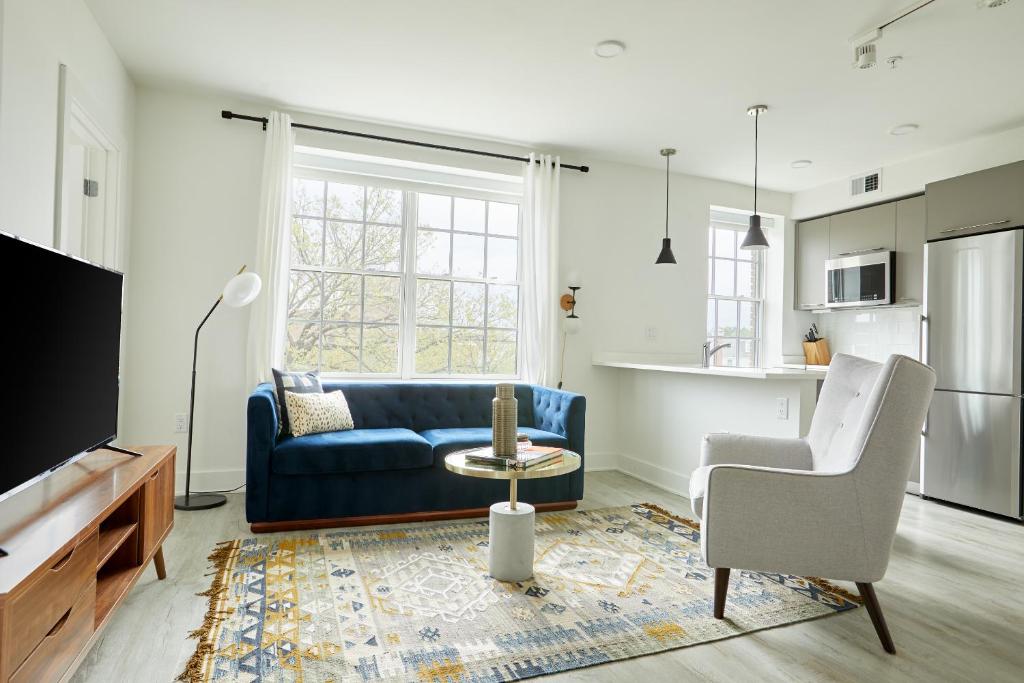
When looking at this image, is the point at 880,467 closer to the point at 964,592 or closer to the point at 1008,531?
the point at 964,592

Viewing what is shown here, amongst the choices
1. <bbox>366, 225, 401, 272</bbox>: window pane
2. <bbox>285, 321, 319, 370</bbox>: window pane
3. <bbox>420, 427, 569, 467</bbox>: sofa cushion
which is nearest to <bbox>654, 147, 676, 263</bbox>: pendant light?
<bbox>420, 427, 569, 467</bbox>: sofa cushion

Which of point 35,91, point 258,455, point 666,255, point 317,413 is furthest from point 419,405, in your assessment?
point 35,91

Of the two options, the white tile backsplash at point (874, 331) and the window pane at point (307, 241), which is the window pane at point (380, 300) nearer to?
the window pane at point (307, 241)

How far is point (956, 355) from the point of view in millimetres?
4137

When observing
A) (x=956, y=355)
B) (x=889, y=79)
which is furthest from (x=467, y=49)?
(x=956, y=355)

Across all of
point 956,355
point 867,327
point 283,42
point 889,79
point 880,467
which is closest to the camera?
point 880,467

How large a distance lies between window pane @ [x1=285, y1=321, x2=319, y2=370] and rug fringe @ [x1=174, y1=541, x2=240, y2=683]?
153 centimetres

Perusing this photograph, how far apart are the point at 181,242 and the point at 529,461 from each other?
2.80m

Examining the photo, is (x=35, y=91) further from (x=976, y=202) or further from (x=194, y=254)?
(x=976, y=202)

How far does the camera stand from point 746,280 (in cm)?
590

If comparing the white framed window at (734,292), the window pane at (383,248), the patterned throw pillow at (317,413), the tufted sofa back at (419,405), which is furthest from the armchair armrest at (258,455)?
the white framed window at (734,292)

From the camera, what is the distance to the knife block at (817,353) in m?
5.70

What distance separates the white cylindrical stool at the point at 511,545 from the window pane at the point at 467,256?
245 centimetres

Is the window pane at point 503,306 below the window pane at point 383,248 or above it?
below
